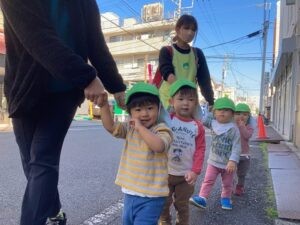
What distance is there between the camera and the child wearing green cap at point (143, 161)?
6.81 ft

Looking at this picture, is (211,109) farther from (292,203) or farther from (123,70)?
(123,70)

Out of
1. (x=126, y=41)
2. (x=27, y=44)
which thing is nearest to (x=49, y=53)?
(x=27, y=44)

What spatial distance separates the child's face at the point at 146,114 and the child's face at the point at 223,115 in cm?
150

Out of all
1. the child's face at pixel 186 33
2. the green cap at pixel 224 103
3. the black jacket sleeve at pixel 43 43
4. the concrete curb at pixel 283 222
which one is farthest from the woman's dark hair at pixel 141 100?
the concrete curb at pixel 283 222

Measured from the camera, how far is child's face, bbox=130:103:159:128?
2115 millimetres

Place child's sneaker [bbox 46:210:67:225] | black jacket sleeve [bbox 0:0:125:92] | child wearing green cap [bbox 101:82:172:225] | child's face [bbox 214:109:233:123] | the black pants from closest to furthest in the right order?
1. black jacket sleeve [bbox 0:0:125:92]
2. the black pants
3. child wearing green cap [bbox 101:82:172:225]
4. child's sneaker [bbox 46:210:67:225]
5. child's face [bbox 214:109:233:123]

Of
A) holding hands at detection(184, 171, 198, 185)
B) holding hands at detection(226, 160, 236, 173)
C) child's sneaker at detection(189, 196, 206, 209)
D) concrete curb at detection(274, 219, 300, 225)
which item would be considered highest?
holding hands at detection(184, 171, 198, 185)

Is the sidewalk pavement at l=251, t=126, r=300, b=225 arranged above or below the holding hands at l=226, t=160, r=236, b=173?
below

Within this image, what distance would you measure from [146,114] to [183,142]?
0.57m

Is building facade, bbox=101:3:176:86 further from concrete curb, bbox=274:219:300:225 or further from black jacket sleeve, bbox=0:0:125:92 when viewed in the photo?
black jacket sleeve, bbox=0:0:125:92

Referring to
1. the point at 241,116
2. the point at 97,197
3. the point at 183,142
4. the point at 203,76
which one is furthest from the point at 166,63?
the point at 97,197

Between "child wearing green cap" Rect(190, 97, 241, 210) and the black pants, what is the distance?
68.3 inches

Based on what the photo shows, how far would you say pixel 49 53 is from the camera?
1.72 metres

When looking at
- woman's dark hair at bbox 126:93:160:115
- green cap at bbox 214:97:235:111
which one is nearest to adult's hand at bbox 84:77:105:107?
woman's dark hair at bbox 126:93:160:115
